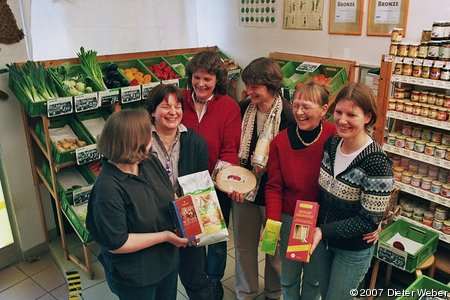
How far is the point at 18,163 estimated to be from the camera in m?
3.23

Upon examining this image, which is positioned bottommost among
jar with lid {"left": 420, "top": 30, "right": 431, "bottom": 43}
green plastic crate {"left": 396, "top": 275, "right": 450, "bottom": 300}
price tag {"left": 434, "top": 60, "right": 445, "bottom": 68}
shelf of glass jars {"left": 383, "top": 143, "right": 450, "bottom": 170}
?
green plastic crate {"left": 396, "top": 275, "right": 450, "bottom": 300}

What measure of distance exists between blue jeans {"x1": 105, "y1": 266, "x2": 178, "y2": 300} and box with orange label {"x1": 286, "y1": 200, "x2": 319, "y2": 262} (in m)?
0.59

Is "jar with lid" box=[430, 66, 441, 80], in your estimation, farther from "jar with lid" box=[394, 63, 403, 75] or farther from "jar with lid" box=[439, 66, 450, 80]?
"jar with lid" box=[394, 63, 403, 75]

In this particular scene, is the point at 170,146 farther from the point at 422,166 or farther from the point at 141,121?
the point at 422,166

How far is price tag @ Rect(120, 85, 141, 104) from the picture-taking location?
10.8 ft

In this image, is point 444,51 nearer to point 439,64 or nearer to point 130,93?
point 439,64

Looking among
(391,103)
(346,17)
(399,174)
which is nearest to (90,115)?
(346,17)

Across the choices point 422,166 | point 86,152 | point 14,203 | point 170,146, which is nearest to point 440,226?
point 422,166

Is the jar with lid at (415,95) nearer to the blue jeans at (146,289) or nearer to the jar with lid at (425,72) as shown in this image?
the jar with lid at (425,72)

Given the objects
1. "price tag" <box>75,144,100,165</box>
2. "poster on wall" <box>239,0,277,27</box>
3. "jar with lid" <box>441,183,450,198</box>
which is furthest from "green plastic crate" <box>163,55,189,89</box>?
"jar with lid" <box>441,183,450,198</box>

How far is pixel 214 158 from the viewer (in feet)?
7.81

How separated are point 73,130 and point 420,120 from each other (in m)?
2.73

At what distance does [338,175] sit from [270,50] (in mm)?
2603

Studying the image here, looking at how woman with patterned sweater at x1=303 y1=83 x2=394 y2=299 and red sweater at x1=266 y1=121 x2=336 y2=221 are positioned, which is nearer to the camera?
A: woman with patterned sweater at x1=303 y1=83 x2=394 y2=299
